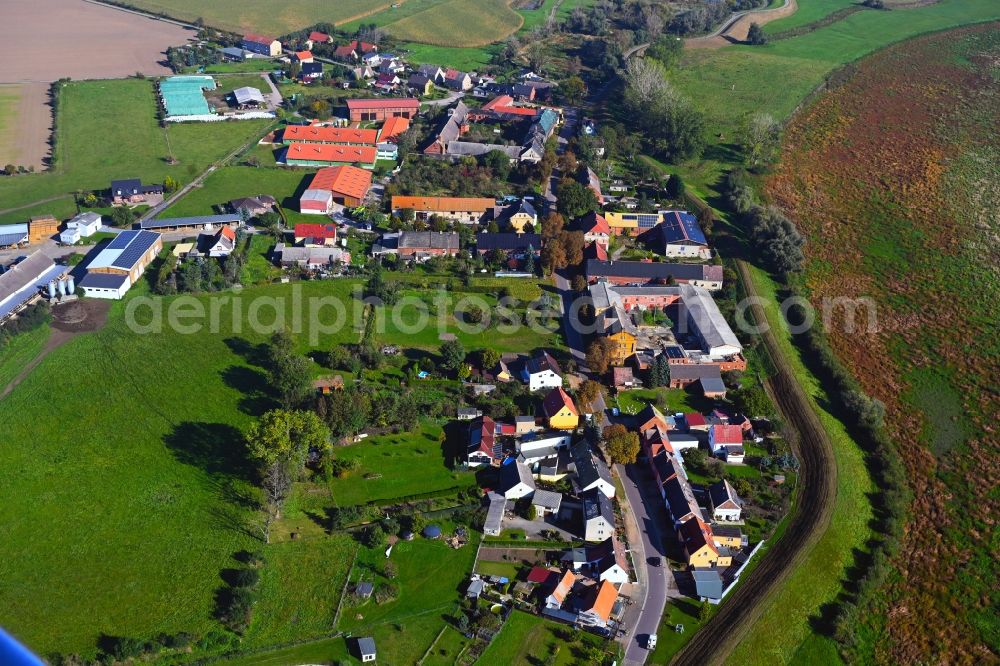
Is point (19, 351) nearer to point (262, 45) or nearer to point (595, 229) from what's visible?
point (595, 229)

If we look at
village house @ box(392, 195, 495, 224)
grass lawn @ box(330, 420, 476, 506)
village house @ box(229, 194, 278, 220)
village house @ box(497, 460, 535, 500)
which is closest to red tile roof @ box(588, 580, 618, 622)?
village house @ box(497, 460, 535, 500)

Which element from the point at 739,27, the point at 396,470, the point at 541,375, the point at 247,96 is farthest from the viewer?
the point at 739,27

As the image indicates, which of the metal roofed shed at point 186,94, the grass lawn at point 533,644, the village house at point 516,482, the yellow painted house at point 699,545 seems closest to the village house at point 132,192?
the metal roofed shed at point 186,94

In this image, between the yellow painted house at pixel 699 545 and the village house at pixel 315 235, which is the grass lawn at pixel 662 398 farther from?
the village house at pixel 315 235

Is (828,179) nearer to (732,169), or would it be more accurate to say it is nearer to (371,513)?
(732,169)

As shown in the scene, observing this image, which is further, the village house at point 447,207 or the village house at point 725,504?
the village house at point 447,207

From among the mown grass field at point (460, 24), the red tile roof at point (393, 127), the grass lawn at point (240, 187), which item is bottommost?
the grass lawn at point (240, 187)

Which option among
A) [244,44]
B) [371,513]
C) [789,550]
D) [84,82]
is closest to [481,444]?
[371,513]

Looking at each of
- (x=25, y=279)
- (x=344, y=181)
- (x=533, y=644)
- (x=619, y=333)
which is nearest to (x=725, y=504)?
(x=533, y=644)
